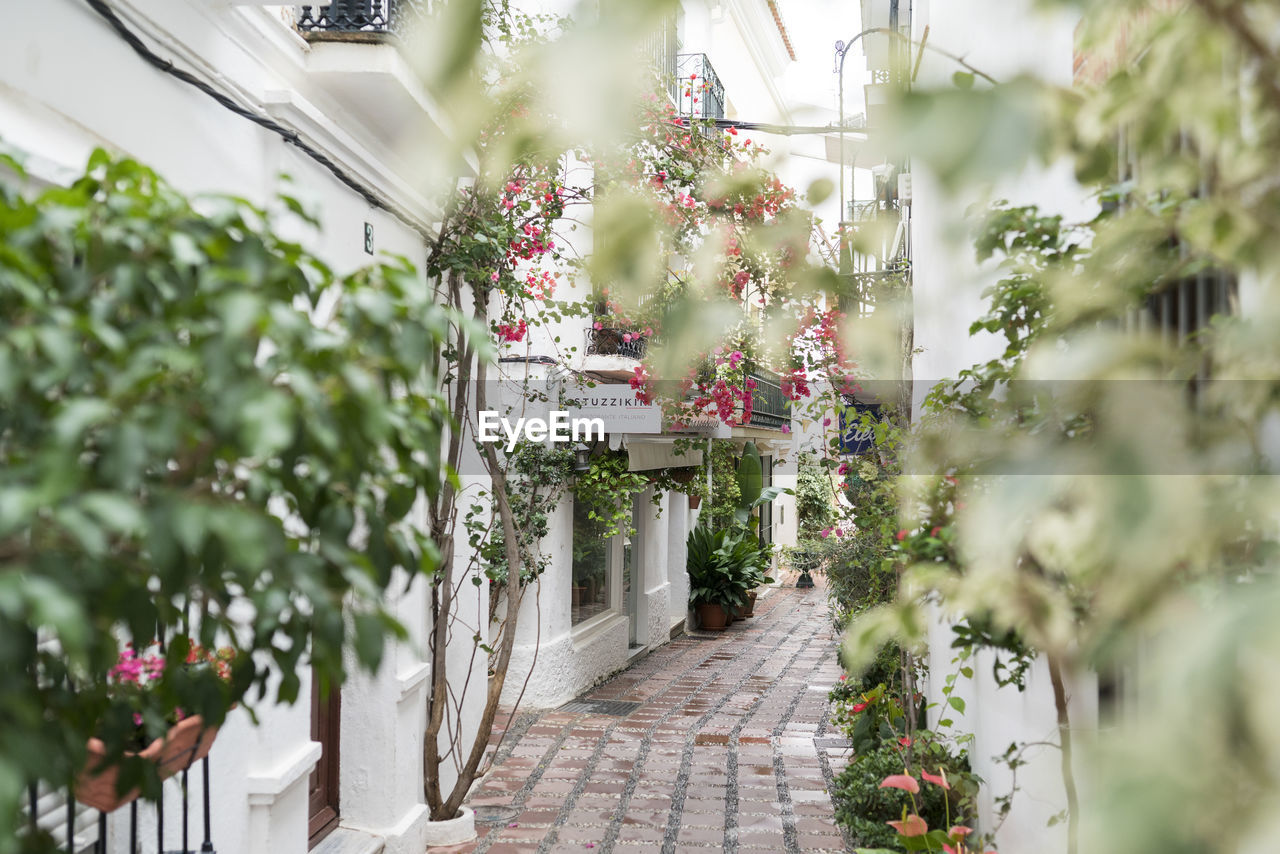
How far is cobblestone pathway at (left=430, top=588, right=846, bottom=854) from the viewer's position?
6570 mm

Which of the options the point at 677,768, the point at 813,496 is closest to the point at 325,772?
the point at 677,768

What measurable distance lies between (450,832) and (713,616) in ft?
31.4

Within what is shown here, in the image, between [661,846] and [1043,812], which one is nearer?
[1043,812]

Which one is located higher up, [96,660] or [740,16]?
[740,16]

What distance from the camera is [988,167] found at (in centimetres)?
46

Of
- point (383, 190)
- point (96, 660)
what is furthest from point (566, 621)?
point (96, 660)

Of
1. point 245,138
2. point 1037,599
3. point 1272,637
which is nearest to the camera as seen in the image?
point 1272,637

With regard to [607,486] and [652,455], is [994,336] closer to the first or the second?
[607,486]

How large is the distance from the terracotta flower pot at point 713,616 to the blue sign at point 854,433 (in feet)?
26.3

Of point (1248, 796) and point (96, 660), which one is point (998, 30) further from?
point (96, 660)

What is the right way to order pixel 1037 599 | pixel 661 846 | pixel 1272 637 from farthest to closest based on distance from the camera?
1. pixel 661 846
2. pixel 1037 599
3. pixel 1272 637

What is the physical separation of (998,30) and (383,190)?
222 inches

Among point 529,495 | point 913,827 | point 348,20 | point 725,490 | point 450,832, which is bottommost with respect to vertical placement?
point 450,832

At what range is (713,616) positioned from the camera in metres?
15.6
